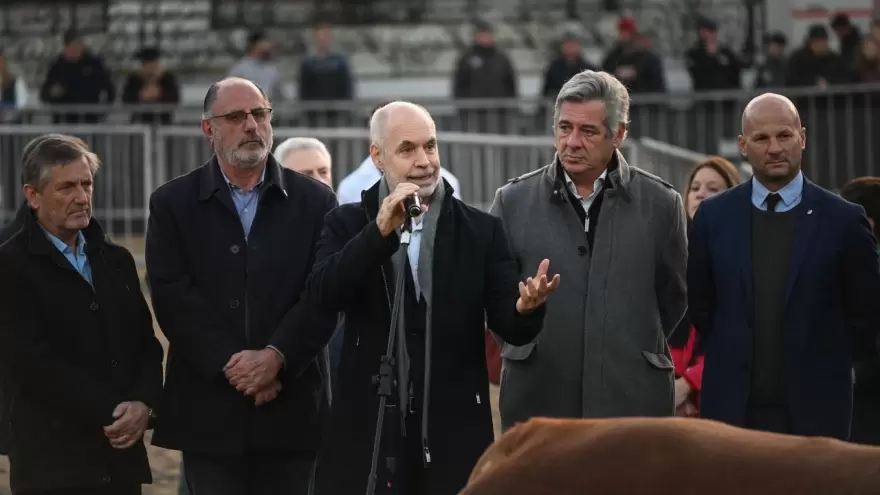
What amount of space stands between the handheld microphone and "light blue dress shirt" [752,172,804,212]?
1511 mm

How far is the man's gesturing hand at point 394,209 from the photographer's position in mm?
5828

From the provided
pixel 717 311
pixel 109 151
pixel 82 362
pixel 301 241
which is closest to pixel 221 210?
pixel 301 241

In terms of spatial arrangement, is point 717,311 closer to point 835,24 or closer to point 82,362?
Result: point 82,362

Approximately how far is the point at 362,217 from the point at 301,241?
0.53 metres

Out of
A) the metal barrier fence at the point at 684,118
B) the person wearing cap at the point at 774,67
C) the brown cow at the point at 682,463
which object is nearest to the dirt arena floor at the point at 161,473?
the metal barrier fence at the point at 684,118

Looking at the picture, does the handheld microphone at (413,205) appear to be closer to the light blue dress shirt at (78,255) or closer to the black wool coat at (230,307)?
the black wool coat at (230,307)

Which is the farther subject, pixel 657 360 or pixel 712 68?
pixel 712 68

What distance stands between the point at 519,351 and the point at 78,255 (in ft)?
5.46

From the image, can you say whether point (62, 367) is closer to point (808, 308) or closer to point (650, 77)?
point (808, 308)

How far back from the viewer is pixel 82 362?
6.80 meters

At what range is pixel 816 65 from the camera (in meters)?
16.8

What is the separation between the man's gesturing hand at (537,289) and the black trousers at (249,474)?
1.28 metres

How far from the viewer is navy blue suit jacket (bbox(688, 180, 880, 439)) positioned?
21.5 ft

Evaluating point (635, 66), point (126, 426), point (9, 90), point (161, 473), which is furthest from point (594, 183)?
point (9, 90)
